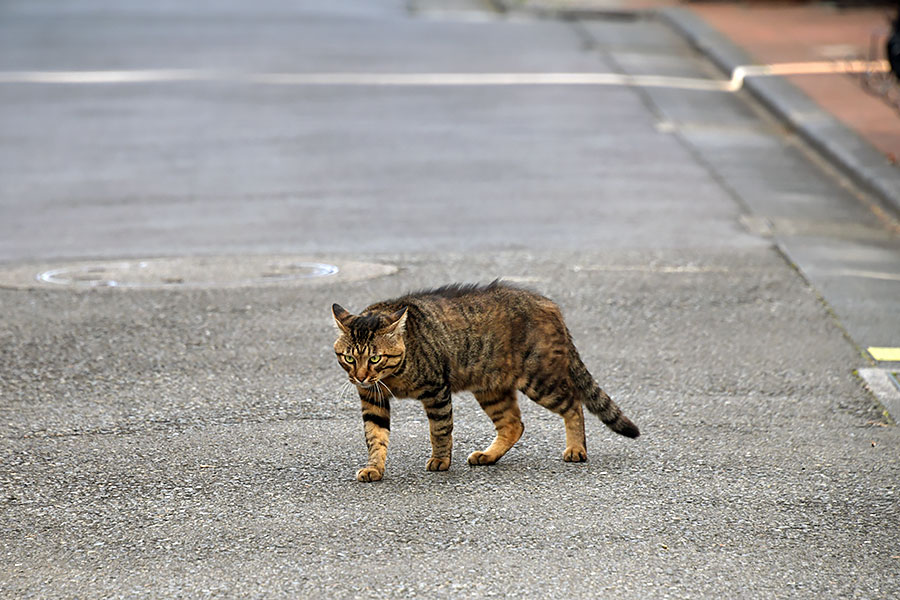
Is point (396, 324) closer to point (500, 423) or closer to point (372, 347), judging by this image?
point (372, 347)

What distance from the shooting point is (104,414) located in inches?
273

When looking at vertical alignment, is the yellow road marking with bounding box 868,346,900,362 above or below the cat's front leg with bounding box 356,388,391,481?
below

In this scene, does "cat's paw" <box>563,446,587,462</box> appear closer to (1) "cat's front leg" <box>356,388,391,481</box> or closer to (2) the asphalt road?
(2) the asphalt road

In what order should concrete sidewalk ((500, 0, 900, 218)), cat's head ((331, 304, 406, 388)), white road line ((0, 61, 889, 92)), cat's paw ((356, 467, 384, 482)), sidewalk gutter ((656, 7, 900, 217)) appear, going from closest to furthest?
cat's head ((331, 304, 406, 388))
cat's paw ((356, 467, 384, 482))
sidewalk gutter ((656, 7, 900, 217))
concrete sidewalk ((500, 0, 900, 218))
white road line ((0, 61, 889, 92))

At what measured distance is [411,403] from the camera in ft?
23.8

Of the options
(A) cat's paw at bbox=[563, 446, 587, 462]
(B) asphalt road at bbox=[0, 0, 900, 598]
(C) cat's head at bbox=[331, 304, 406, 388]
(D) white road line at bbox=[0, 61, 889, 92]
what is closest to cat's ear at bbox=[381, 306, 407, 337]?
(C) cat's head at bbox=[331, 304, 406, 388]

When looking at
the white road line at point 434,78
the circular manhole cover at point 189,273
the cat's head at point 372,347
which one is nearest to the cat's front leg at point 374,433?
the cat's head at point 372,347

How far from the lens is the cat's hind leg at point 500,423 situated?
245 inches

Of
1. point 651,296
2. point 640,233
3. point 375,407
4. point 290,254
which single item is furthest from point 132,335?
point 640,233

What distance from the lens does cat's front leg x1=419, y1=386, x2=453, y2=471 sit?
19.6ft

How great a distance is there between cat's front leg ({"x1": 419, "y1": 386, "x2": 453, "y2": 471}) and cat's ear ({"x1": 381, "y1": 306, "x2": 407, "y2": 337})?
0.33 meters

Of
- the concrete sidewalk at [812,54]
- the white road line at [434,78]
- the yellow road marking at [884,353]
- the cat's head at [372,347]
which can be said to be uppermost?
the cat's head at [372,347]

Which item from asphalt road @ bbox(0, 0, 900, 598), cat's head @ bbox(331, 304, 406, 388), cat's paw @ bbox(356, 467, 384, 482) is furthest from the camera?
cat's paw @ bbox(356, 467, 384, 482)

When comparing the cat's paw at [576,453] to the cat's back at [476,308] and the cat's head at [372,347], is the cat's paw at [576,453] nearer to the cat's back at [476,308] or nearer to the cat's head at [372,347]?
the cat's back at [476,308]
